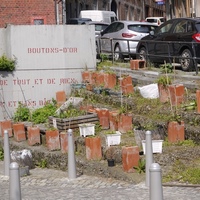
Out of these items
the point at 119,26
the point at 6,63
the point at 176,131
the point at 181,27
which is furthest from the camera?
the point at 119,26

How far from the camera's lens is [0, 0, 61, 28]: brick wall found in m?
33.4

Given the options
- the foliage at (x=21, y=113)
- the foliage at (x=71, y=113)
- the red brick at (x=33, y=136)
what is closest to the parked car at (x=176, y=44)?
the foliage at (x=71, y=113)

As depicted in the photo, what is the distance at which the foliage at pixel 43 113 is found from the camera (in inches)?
594

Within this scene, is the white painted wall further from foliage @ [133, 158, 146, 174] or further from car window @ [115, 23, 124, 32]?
car window @ [115, 23, 124, 32]

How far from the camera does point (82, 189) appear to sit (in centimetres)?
1021

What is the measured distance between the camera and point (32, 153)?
1288 centimetres

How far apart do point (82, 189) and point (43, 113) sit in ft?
17.9

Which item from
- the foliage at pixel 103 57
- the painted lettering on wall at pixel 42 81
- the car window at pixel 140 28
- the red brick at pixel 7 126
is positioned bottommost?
the red brick at pixel 7 126

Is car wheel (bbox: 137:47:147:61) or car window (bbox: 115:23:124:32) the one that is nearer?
car wheel (bbox: 137:47:147:61)

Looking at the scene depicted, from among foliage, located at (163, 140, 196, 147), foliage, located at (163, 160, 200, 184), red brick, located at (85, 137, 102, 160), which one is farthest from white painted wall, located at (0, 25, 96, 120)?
foliage, located at (163, 160, 200, 184)

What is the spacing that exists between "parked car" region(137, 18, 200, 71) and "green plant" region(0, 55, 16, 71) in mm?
3938

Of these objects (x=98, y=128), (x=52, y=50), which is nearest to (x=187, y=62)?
(x=52, y=50)

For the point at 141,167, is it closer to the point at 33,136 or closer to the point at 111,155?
the point at 111,155

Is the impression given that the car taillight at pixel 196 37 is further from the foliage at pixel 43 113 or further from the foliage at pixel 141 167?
the foliage at pixel 141 167
